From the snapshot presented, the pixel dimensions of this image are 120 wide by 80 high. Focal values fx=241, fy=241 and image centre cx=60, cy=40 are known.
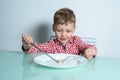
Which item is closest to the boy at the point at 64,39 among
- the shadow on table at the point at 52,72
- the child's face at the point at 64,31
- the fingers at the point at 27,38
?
the child's face at the point at 64,31

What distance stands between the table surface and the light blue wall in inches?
21.4

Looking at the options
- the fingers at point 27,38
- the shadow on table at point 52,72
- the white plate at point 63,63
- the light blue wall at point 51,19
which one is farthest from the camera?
the light blue wall at point 51,19

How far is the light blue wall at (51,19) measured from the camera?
184cm

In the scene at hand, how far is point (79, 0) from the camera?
186cm

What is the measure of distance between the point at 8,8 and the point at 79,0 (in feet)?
1.96

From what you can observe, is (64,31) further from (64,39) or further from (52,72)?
(52,72)

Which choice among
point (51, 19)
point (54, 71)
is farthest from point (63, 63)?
point (51, 19)

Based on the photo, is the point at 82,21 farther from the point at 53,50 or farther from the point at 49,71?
the point at 49,71

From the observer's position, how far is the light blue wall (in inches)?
72.6

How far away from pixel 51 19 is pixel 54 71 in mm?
883

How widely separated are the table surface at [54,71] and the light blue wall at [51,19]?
545 mm

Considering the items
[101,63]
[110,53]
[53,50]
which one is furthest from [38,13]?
[101,63]

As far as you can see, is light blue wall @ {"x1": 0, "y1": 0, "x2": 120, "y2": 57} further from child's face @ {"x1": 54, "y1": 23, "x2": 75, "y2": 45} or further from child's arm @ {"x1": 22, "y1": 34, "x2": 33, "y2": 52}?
child's arm @ {"x1": 22, "y1": 34, "x2": 33, "y2": 52}

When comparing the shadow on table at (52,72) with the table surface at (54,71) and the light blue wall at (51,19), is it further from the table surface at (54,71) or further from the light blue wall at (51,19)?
the light blue wall at (51,19)
